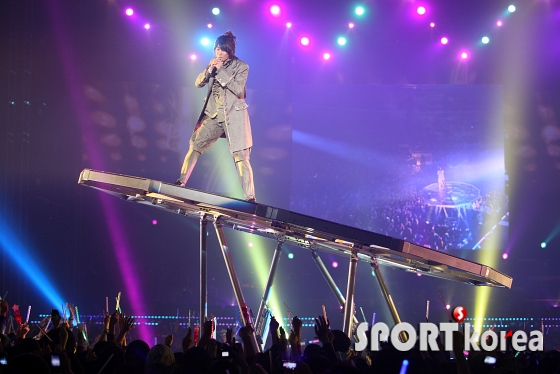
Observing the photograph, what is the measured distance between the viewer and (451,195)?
52.1ft

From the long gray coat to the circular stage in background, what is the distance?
9077 millimetres

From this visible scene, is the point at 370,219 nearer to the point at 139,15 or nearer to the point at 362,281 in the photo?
the point at 362,281

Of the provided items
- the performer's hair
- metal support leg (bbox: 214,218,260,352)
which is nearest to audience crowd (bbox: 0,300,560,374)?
metal support leg (bbox: 214,218,260,352)

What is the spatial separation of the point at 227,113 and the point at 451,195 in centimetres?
949

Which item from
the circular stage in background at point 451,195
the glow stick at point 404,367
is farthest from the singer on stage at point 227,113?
the circular stage in background at point 451,195

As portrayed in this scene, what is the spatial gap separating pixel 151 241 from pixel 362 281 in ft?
17.7

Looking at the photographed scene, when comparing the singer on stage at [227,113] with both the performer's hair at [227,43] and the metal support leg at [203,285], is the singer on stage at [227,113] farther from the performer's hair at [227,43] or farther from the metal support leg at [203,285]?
the metal support leg at [203,285]

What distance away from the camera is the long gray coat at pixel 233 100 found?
→ 7.69m

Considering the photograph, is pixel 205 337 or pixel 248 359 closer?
pixel 248 359

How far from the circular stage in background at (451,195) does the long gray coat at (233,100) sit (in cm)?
908

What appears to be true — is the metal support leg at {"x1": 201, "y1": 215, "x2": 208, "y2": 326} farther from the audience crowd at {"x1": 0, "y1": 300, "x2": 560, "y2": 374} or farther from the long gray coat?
the audience crowd at {"x1": 0, "y1": 300, "x2": 560, "y2": 374}

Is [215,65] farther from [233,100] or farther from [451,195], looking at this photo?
[451,195]

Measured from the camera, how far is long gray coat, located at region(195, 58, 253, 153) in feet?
25.2

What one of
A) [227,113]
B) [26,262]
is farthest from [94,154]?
[227,113]
